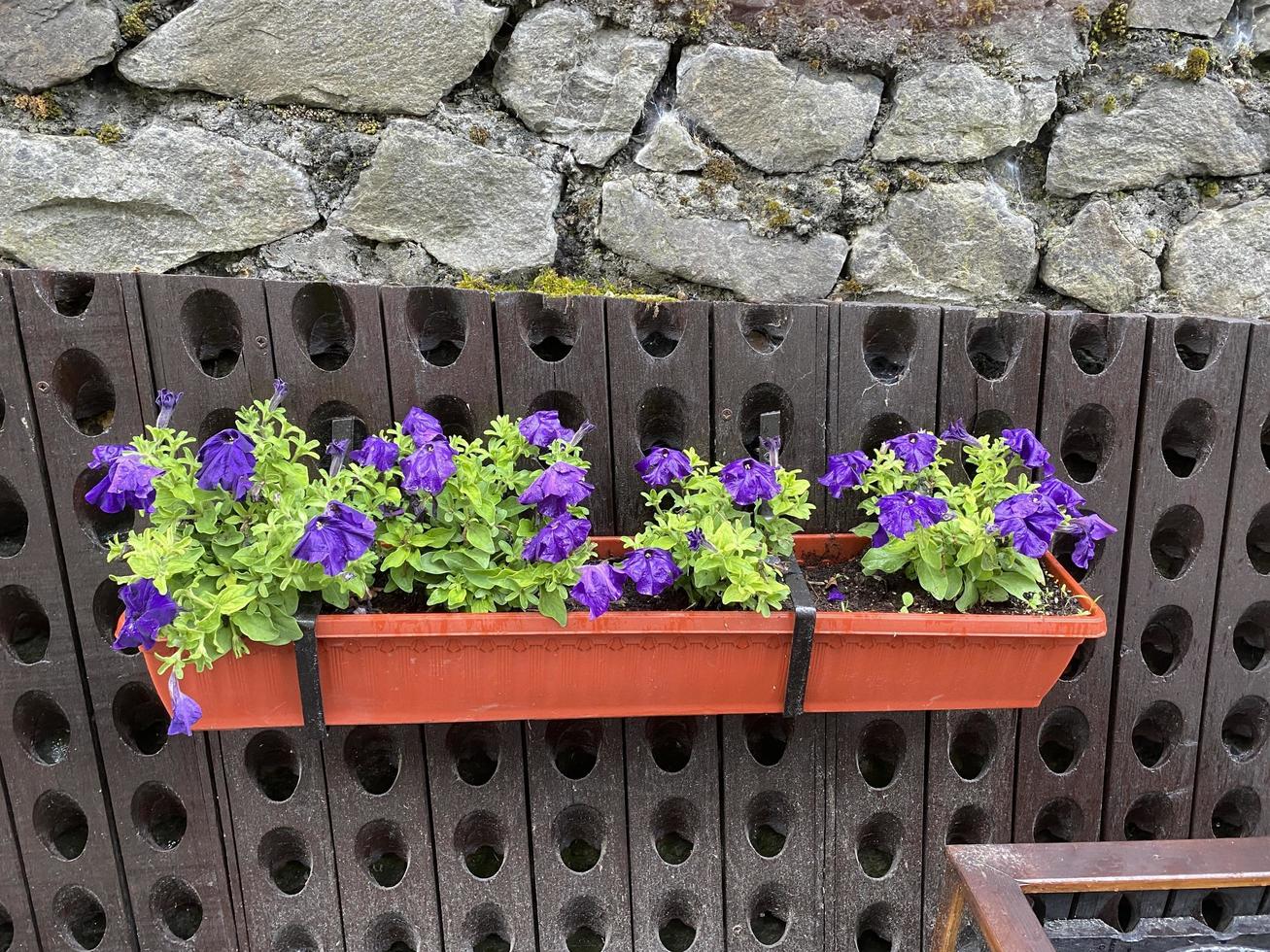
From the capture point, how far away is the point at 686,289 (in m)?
1.76

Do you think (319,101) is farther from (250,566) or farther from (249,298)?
(250,566)

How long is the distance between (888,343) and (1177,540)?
747 mm

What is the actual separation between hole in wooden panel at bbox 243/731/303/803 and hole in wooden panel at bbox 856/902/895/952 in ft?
3.91

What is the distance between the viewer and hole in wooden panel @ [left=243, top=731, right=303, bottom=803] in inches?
65.9

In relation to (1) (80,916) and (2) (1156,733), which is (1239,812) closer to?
(2) (1156,733)

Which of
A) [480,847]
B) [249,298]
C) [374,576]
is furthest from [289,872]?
[249,298]

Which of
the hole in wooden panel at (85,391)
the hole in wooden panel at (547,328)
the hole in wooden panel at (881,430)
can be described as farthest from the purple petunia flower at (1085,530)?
the hole in wooden panel at (85,391)

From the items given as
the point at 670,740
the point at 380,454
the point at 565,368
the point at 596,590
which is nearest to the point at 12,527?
the point at 380,454

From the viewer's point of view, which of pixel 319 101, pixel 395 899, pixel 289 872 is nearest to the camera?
pixel 319 101

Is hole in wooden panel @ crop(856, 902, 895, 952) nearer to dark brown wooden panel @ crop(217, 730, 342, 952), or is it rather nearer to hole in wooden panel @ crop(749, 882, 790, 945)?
hole in wooden panel @ crop(749, 882, 790, 945)

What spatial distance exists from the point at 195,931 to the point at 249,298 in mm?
1282

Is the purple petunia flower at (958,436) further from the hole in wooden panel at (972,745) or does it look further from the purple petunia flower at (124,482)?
the purple petunia flower at (124,482)

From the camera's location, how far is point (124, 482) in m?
1.19

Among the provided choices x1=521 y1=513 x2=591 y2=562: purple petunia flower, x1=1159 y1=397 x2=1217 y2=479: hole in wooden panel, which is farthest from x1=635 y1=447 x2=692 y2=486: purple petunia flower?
x1=1159 y1=397 x2=1217 y2=479: hole in wooden panel
